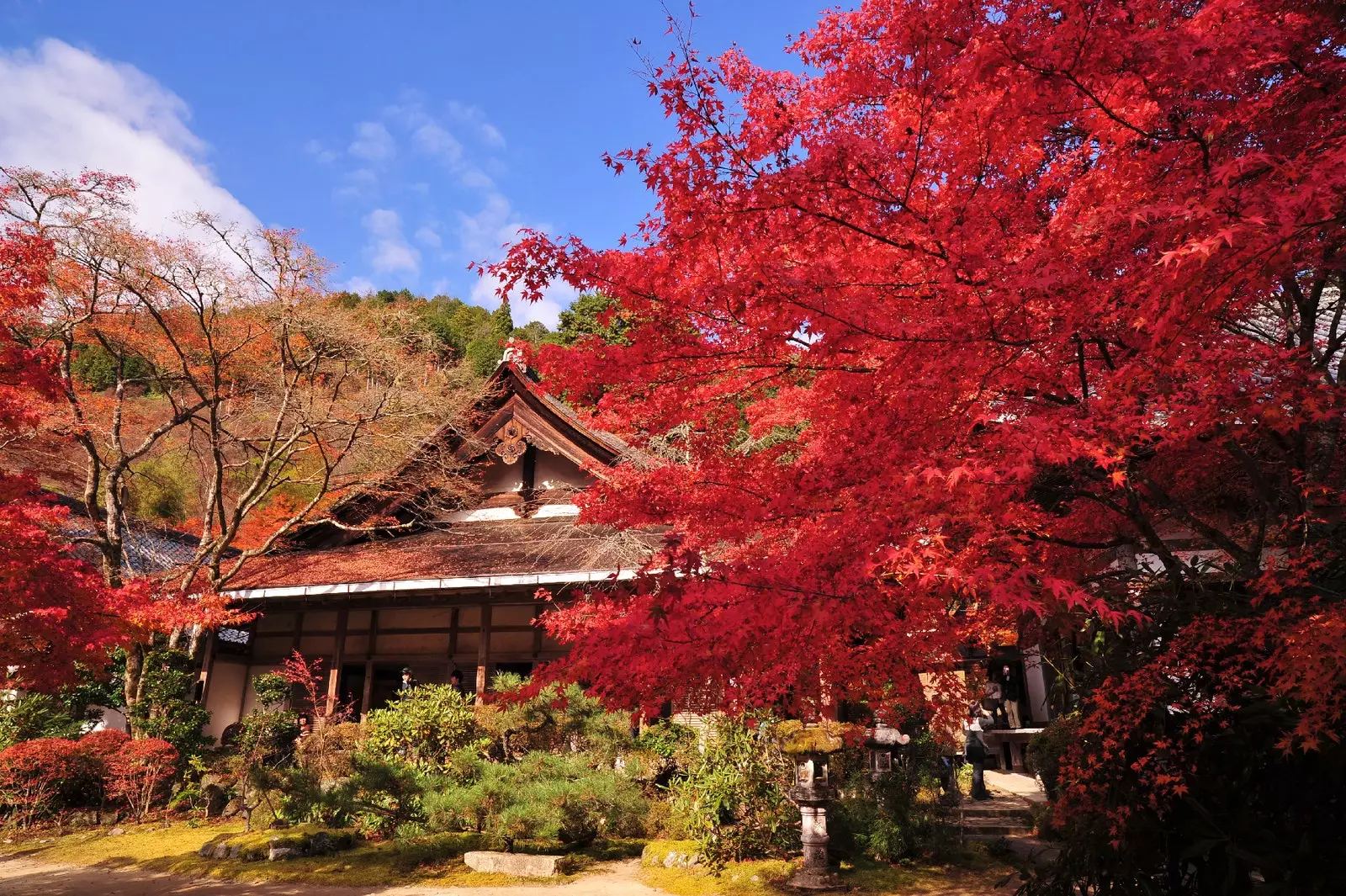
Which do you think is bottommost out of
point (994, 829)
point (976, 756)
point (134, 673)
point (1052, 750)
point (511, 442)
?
point (994, 829)

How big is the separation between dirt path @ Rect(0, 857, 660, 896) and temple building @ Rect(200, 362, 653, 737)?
4.88 m

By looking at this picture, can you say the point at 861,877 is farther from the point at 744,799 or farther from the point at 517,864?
the point at 517,864

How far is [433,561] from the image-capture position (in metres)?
13.8

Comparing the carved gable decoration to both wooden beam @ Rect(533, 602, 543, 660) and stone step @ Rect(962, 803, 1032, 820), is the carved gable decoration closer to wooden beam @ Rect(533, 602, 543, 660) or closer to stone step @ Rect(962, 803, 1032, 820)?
wooden beam @ Rect(533, 602, 543, 660)

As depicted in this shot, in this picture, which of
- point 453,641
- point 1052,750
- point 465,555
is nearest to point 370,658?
point 453,641

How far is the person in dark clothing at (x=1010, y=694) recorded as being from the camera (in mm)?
18109

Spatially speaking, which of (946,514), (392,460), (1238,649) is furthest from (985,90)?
(392,460)

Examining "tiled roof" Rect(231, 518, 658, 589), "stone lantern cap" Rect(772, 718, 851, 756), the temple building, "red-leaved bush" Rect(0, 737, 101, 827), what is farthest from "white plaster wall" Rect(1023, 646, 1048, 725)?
"red-leaved bush" Rect(0, 737, 101, 827)

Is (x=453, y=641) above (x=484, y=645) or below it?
above

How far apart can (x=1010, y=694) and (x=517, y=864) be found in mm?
13749

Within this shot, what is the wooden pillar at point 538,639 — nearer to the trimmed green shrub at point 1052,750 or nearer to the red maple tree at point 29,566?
the red maple tree at point 29,566

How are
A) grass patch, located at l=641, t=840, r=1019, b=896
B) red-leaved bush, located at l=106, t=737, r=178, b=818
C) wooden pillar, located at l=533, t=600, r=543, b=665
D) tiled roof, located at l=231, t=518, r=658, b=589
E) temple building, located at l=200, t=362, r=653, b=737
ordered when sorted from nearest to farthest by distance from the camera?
grass patch, located at l=641, t=840, r=1019, b=896, red-leaved bush, located at l=106, t=737, r=178, b=818, tiled roof, located at l=231, t=518, r=658, b=589, temple building, located at l=200, t=362, r=653, b=737, wooden pillar, located at l=533, t=600, r=543, b=665

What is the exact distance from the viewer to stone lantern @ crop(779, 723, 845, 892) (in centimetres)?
806

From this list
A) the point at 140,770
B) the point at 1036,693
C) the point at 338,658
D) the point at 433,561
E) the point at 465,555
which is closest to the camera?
the point at 140,770
